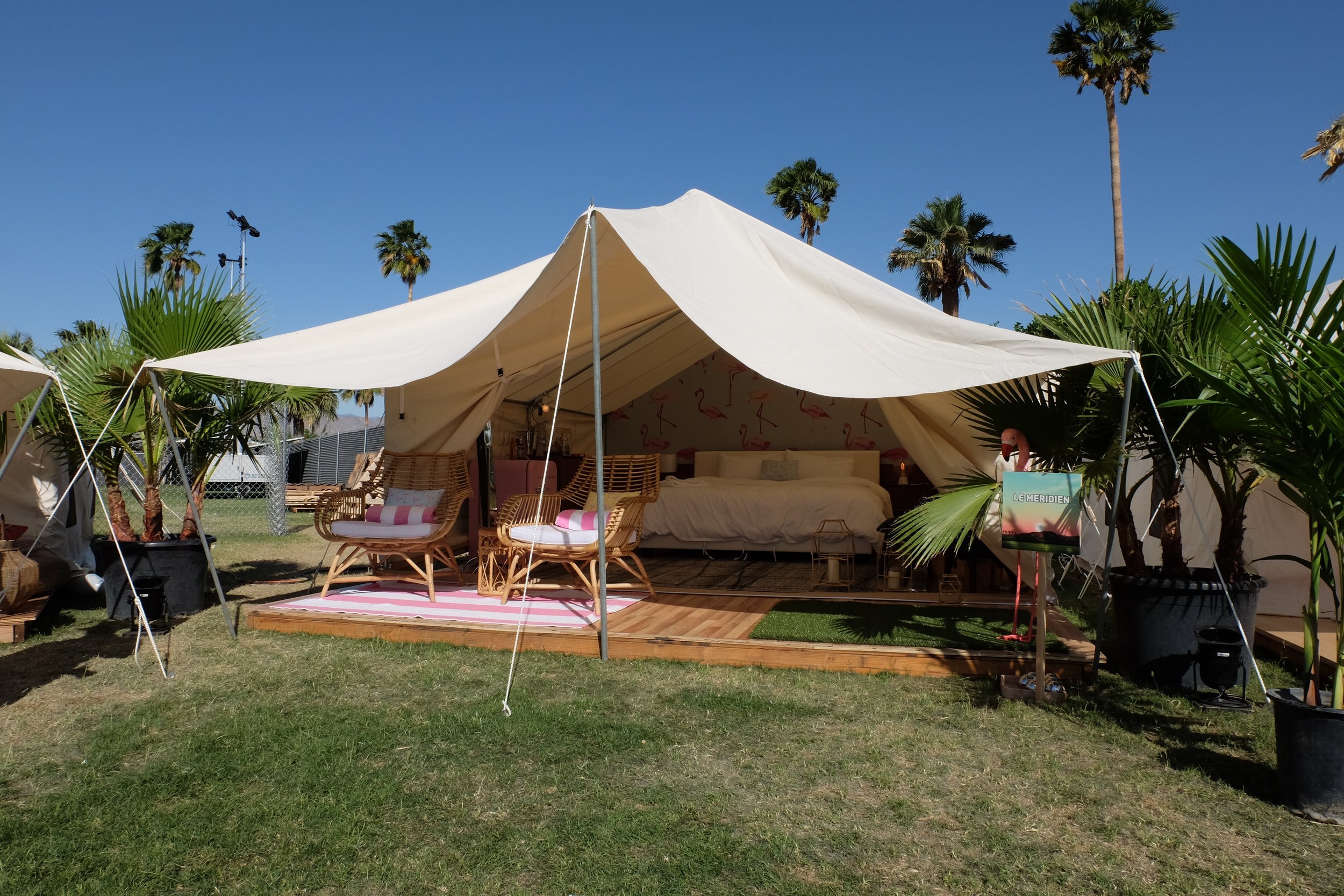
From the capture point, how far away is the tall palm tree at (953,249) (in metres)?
17.8

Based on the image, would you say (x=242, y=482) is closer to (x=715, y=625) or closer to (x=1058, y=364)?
(x=715, y=625)

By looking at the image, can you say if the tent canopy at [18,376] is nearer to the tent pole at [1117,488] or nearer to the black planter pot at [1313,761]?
the tent pole at [1117,488]

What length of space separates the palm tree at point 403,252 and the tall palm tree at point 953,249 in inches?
504

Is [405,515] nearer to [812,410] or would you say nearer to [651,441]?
[651,441]

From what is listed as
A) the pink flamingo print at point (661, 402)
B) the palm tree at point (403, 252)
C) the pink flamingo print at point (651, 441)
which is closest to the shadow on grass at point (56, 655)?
the pink flamingo print at point (651, 441)

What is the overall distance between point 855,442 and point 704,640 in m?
5.75

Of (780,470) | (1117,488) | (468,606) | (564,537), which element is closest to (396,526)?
(468,606)

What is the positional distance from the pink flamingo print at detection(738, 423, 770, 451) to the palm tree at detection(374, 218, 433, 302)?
15.5 meters

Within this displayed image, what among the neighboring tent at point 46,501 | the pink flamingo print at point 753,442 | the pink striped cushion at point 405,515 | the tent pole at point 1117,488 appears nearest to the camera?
the tent pole at point 1117,488

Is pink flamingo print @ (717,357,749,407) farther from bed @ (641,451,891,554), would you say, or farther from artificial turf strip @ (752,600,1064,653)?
artificial turf strip @ (752,600,1064,653)

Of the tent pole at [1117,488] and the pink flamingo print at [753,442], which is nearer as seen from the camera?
the tent pole at [1117,488]

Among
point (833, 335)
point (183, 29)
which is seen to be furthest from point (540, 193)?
point (833, 335)

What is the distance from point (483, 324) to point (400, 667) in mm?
1745

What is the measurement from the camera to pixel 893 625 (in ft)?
14.5
